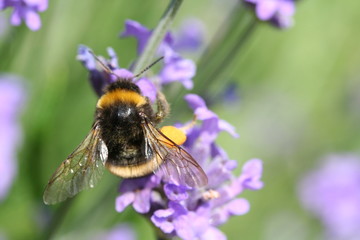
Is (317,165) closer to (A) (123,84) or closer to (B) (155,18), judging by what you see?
(B) (155,18)

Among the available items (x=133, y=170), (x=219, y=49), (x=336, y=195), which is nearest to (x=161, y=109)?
(x=133, y=170)

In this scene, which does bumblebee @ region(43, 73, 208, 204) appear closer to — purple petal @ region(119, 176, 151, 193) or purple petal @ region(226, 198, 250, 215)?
purple petal @ region(119, 176, 151, 193)

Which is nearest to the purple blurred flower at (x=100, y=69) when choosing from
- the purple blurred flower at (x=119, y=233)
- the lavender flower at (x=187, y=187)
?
the lavender flower at (x=187, y=187)

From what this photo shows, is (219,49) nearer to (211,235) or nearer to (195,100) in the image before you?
(195,100)

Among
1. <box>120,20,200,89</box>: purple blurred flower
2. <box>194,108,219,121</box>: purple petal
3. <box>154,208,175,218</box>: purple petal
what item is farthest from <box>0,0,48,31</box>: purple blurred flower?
<box>154,208,175,218</box>: purple petal

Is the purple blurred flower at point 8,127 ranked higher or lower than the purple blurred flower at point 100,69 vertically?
lower

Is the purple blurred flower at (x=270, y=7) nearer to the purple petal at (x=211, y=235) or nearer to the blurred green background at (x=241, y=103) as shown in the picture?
the blurred green background at (x=241, y=103)
